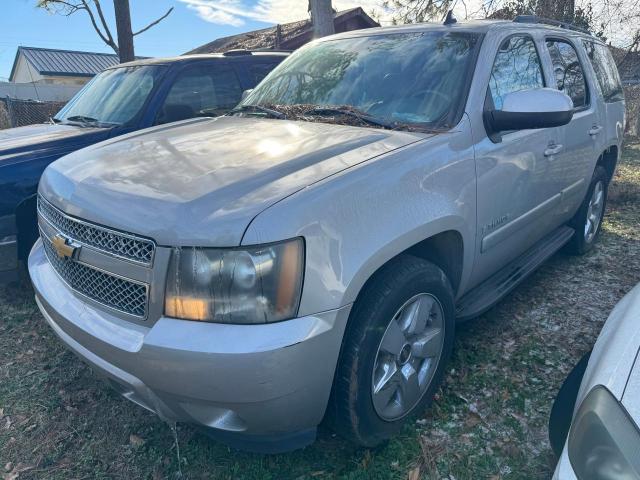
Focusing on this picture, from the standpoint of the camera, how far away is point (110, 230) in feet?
6.18

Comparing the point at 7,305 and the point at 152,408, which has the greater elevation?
the point at 152,408

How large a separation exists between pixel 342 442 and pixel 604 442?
1.37 metres

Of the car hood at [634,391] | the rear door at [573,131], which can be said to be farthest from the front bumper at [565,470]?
the rear door at [573,131]

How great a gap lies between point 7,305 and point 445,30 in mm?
3819

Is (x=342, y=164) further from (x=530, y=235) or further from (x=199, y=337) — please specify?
(x=530, y=235)

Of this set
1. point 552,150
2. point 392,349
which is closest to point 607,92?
point 552,150

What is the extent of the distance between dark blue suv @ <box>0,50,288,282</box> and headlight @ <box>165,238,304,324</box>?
236 cm

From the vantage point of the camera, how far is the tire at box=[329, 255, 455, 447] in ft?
6.49

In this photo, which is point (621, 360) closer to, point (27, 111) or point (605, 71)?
point (605, 71)

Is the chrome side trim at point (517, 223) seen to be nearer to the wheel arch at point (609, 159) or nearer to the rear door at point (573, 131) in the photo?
the rear door at point (573, 131)

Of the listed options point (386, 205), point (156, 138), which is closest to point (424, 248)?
point (386, 205)

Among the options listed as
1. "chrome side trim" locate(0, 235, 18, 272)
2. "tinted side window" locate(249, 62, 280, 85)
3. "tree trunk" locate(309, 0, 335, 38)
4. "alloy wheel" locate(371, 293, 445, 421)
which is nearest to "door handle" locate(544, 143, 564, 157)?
"alloy wheel" locate(371, 293, 445, 421)

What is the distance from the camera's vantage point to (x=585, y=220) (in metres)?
4.36

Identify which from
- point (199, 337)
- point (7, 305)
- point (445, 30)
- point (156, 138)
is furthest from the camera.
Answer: point (7, 305)
